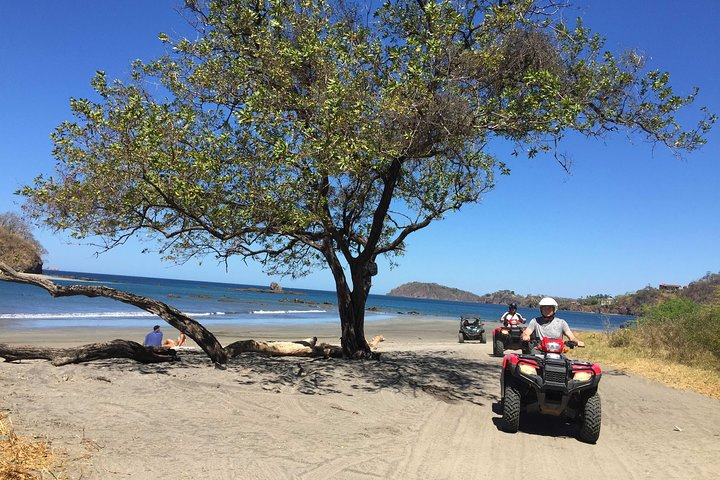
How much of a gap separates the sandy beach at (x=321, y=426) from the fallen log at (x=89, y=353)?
21 cm

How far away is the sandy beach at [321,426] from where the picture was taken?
4863mm

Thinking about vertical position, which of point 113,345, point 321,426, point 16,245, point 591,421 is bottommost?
point 321,426

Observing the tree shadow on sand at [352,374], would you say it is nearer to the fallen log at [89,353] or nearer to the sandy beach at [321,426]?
the sandy beach at [321,426]

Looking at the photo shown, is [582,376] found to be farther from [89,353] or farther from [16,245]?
[16,245]

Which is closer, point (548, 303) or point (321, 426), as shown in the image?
point (321, 426)

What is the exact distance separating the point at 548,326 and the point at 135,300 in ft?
24.6

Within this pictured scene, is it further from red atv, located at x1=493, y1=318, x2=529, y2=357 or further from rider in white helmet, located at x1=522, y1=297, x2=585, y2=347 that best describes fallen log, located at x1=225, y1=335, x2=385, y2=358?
rider in white helmet, located at x1=522, y1=297, x2=585, y2=347

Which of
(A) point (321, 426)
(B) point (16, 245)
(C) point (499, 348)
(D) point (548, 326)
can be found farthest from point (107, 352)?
(B) point (16, 245)

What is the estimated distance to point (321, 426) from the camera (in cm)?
633

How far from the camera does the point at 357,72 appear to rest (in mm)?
9203

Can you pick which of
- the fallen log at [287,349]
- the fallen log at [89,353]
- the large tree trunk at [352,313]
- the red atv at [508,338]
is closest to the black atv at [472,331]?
the red atv at [508,338]

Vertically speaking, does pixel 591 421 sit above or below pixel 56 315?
above

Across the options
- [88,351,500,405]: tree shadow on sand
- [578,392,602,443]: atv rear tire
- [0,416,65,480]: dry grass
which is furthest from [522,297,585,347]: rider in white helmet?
[0,416,65,480]: dry grass

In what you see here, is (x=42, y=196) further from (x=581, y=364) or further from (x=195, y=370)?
(x=581, y=364)
